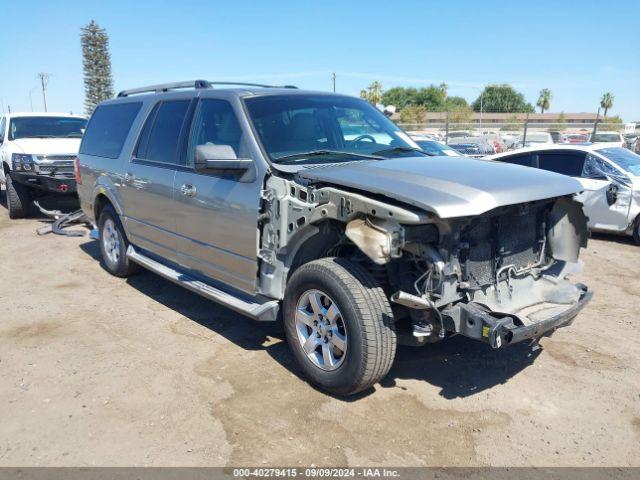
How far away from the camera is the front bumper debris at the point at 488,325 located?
3.12m

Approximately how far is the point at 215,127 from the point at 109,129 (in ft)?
7.59

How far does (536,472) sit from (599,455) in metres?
0.44

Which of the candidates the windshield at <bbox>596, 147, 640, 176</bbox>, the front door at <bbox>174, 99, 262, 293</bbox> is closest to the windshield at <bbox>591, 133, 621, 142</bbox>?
the windshield at <bbox>596, 147, 640, 176</bbox>

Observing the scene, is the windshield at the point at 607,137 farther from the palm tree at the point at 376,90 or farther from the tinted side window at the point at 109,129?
the palm tree at the point at 376,90

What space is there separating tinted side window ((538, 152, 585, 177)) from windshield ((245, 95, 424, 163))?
497 centimetres

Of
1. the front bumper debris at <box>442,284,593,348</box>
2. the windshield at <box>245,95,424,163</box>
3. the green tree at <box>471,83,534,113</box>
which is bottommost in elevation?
the front bumper debris at <box>442,284,593,348</box>

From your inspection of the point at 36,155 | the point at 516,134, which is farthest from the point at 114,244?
the point at 516,134

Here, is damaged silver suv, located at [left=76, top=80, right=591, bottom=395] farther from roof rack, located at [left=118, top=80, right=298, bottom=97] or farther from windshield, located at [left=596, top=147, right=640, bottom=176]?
windshield, located at [left=596, top=147, right=640, bottom=176]

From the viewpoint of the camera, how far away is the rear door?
4836 millimetres

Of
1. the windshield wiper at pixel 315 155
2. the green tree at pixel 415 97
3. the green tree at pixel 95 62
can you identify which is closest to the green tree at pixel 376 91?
the green tree at pixel 415 97

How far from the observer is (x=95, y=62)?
181 ft

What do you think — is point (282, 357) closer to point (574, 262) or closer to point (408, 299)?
point (408, 299)

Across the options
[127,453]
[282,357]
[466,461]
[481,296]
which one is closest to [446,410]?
[466,461]

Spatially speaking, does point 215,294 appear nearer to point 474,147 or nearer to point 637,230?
point 637,230
